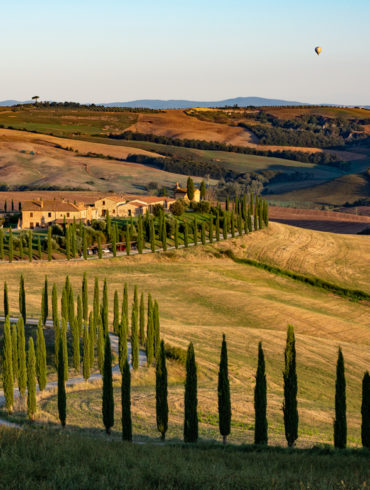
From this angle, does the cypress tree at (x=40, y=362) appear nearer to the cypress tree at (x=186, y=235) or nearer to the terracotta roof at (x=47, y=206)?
the cypress tree at (x=186, y=235)

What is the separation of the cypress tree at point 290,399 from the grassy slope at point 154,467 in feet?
13.1

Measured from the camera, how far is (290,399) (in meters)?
34.3

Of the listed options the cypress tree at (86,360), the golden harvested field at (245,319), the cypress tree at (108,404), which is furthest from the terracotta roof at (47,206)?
the cypress tree at (108,404)

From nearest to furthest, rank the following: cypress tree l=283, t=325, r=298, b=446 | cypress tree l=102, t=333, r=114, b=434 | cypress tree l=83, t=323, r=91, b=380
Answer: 1. cypress tree l=283, t=325, r=298, b=446
2. cypress tree l=102, t=333, r=114, b=434
3. cypress tree l=83, t=323, r=91, b=380

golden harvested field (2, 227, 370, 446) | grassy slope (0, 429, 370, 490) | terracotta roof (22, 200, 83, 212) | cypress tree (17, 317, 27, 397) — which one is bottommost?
golden harvested field (2, 227, 370, 446)

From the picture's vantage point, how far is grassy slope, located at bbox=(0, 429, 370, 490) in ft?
74.8

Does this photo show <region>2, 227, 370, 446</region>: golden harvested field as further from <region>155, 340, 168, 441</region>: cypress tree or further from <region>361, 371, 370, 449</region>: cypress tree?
<region>361, 371, 370, 449</region>: cypress tree

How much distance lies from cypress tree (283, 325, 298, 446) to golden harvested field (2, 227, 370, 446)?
6.29ft

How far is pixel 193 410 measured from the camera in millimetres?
33406

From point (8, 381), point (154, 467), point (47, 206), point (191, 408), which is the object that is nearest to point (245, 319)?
point (8, 381)

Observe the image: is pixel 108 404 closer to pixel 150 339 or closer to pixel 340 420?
pixel 340 420

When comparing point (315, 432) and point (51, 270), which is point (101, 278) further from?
point (315, 432)

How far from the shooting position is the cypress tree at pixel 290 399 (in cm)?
3369

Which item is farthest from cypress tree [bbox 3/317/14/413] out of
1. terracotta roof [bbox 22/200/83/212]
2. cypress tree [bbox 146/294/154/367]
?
terracotta roof [bbox 22/200/83/212]
